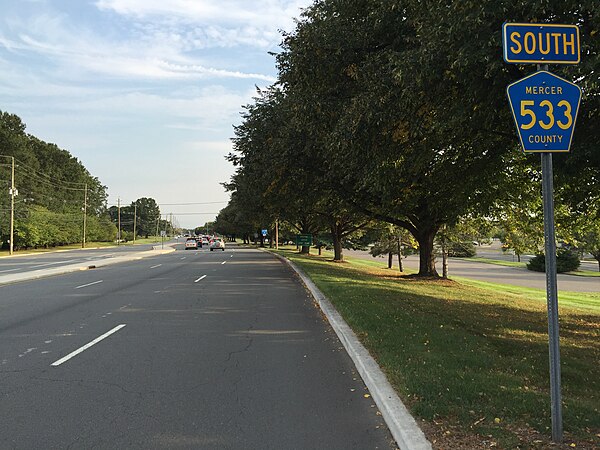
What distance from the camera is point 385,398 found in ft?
15.3

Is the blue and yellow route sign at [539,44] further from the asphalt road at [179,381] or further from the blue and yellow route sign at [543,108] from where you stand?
the asphalt road at [179,381]

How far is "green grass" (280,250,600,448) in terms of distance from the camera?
4102mm

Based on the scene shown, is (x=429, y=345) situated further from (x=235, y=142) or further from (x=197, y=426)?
(x=235, y=142)

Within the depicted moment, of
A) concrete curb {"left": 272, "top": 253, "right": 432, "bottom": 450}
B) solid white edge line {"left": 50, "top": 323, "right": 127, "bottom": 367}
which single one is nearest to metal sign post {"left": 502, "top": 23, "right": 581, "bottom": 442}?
concrete curb {"left": 272, "top": 253, "right": 432, "bottom": 450}

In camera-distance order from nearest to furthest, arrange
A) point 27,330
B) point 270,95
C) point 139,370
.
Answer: point 139,370
point 27,330
point 270,95

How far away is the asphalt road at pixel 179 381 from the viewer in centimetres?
414

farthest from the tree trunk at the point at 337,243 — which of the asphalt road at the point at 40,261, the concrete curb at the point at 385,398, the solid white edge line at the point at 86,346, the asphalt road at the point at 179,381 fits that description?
the concrete curb at the point at 385,398

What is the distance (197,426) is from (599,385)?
476 centimetres

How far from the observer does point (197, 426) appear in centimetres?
432

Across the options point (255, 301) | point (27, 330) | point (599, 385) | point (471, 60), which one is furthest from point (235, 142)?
point (599, 385)

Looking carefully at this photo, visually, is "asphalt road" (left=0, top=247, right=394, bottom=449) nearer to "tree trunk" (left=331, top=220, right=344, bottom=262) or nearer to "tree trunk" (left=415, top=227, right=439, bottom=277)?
"tree trunk" (left=415, top=227, right=439, bottom=277)

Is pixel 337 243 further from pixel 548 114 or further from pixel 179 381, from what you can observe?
pixel 548 114

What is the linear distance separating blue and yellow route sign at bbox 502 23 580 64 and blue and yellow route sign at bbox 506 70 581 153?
0.20m

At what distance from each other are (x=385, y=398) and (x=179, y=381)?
8.27 ft
